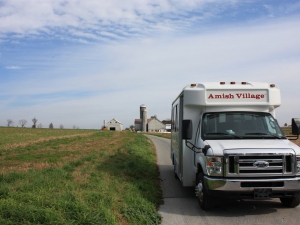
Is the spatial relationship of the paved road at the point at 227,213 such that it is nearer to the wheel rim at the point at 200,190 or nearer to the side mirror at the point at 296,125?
the wheel rim at the point at 200,190

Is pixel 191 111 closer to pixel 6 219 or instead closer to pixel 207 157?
pixel 207 157

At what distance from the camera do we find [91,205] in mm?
6297

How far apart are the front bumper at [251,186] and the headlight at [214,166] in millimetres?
146

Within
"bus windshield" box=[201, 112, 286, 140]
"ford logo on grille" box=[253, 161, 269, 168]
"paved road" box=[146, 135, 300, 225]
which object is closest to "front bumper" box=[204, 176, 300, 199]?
"ford logo on grille" box=[253, 161, 269, 168]

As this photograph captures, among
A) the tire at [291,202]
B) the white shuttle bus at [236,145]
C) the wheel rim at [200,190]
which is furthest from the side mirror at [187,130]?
the tire at [291,202]

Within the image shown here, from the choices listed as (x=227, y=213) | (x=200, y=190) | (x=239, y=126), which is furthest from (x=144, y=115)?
(x=227, y=213)

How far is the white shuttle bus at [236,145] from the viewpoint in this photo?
6.48m

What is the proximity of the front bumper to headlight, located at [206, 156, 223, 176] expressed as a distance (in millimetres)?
146

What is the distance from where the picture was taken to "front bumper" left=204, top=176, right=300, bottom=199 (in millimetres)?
6469

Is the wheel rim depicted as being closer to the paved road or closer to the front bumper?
the paved road

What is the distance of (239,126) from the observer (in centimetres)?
779

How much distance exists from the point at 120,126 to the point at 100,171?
357ft

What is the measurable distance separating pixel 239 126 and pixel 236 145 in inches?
45.2

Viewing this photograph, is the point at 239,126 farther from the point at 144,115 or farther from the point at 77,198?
the point at 144,115
